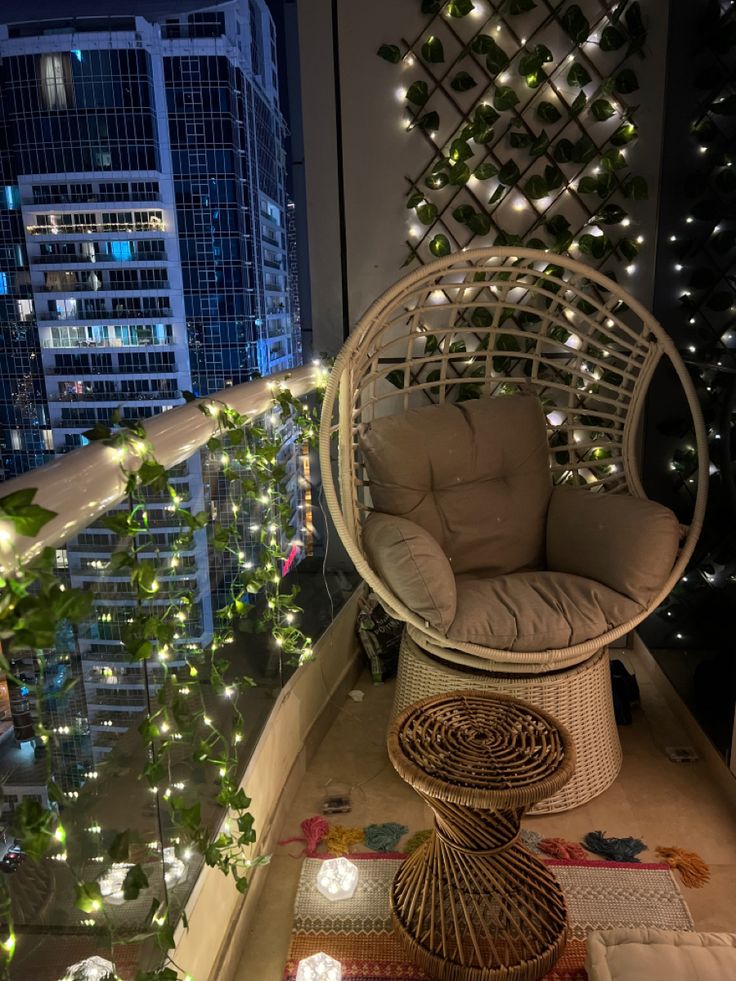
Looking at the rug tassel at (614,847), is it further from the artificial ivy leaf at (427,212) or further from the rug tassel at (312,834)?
the artificial ivy leaf at (427,212)

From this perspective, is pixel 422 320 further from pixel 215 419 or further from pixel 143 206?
pixel 143 206

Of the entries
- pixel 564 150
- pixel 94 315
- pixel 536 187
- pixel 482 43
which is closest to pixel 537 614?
pixel 536 187

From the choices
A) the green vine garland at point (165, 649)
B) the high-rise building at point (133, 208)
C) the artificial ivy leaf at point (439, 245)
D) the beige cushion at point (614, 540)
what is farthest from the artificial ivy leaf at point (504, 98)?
the green vine garland at point (165, 649)

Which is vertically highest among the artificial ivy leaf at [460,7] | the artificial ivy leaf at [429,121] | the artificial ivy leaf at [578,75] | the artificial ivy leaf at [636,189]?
the artificial ivy leaf at [460,7]

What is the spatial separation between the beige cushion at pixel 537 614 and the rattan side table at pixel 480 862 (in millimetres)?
303

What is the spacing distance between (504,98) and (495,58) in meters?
0.12

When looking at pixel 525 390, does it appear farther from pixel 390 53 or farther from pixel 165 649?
pixel 165 649

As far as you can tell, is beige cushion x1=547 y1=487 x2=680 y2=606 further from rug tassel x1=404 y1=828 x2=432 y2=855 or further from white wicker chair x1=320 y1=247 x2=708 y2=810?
rug tassel x1=404 y1=828 x2=432 y2=855

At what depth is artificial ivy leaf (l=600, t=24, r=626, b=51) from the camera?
2.46m

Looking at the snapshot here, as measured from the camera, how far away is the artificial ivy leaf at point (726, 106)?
216 cm

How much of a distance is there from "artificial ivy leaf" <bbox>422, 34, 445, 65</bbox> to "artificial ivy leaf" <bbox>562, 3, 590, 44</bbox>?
0.40m

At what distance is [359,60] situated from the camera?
2.58 meters

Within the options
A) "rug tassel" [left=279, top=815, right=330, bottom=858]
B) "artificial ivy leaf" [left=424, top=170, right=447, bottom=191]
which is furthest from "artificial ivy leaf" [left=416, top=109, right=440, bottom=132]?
"rug tassel" [left=279, top=815, right=330, bottom=858]

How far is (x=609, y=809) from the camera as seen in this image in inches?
74.7
